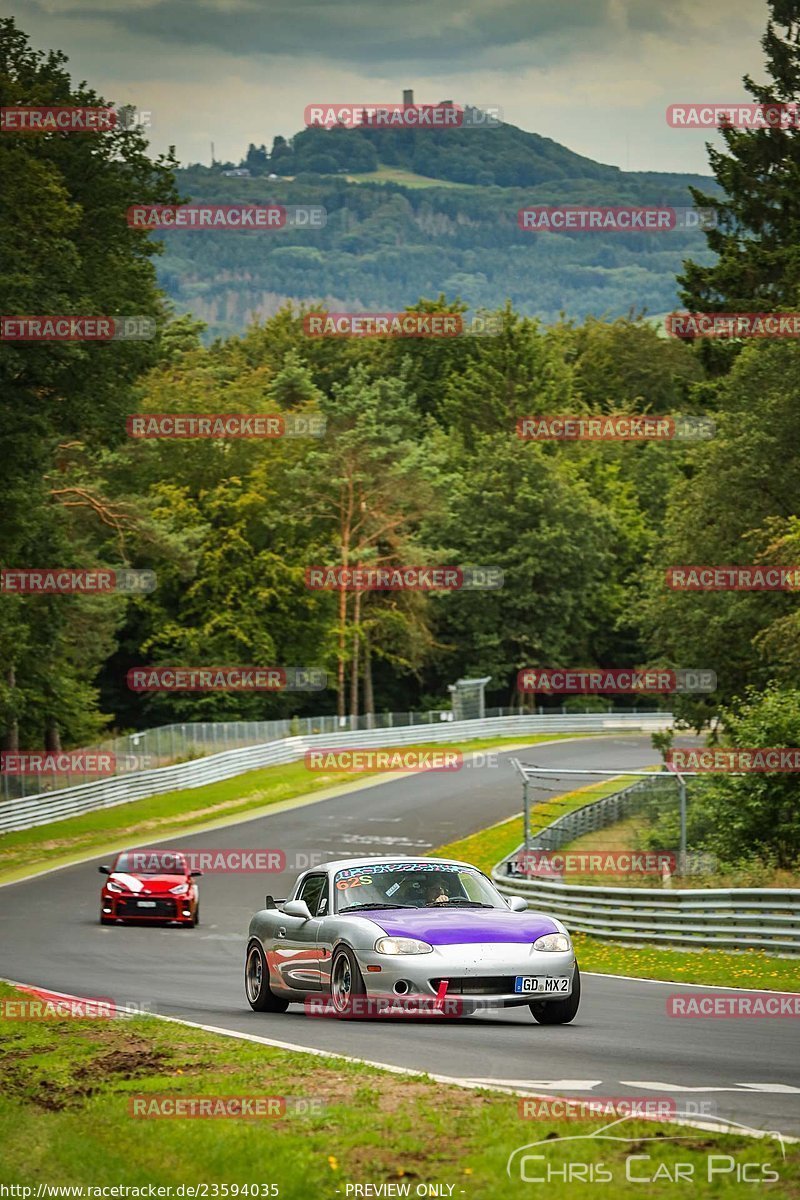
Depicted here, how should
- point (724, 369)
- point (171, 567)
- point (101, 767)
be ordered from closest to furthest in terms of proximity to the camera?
point (724, 369) → point (101, 767) → point (171, 567)

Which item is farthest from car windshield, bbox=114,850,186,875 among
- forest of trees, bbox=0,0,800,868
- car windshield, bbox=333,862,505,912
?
car windshield, bbox=333,862,505,912

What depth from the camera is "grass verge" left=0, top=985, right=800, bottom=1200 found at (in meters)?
7.29

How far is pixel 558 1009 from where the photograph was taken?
535 inches

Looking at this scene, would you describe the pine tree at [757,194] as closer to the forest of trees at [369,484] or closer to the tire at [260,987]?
the forest of trees at [369,484]

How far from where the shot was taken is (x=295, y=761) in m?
68.8

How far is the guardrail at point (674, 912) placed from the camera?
22016mm

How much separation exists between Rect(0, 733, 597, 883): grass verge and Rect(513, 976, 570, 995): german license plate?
1164 inches

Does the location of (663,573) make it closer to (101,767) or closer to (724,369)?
(724,369)

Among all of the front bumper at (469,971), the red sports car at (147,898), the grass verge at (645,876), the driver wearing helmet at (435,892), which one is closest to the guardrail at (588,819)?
the grass verge at (645,876)

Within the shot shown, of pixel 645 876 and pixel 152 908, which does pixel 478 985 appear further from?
pixel 152 908

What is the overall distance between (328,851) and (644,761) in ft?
83.2

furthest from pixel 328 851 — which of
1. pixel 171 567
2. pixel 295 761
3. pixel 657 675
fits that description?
pixel 171 567

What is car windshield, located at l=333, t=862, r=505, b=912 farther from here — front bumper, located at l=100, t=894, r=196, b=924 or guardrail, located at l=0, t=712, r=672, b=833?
guardrail, located at l=0, t=712, r=672, b=833

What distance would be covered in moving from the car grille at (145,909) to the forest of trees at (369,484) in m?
10.5
